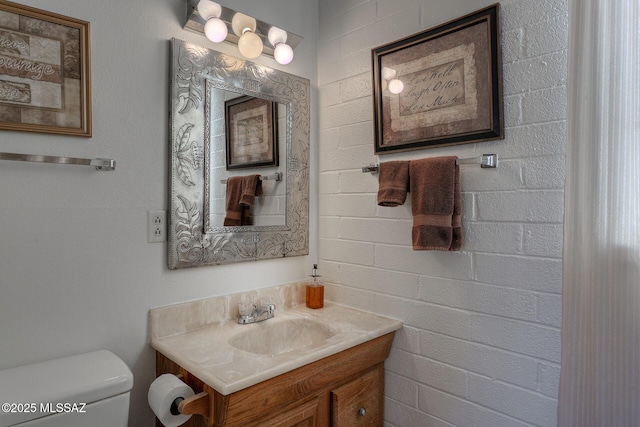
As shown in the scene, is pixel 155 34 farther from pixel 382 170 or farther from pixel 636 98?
pixel 636 98

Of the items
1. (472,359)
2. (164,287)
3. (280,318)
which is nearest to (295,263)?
(280,318)

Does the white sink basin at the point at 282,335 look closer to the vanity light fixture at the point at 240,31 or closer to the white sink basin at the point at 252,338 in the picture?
the white sink basin at the point at 252,338

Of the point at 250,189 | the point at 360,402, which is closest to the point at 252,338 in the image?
the point at 360,402

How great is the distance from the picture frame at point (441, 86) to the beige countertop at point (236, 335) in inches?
29.5

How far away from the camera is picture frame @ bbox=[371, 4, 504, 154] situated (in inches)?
51.4

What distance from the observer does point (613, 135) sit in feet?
3.28

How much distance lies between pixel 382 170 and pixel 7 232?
4.08ft

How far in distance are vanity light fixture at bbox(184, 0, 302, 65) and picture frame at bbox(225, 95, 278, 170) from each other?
20cm

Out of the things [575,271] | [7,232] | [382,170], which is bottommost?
[575,271]

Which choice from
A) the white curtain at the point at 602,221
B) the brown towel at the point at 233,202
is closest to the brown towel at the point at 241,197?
the brown towel at the point at 233,202

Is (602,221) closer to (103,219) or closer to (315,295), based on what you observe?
(315,295)

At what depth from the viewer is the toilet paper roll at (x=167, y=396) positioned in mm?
1123

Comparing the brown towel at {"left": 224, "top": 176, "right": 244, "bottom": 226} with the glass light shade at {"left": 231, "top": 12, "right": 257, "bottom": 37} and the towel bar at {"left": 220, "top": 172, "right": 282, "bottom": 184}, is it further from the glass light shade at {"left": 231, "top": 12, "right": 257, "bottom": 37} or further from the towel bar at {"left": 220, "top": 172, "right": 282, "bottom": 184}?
the glass light shade at {"left": 231, "top": 12, "right": 257, "bottom": 37}

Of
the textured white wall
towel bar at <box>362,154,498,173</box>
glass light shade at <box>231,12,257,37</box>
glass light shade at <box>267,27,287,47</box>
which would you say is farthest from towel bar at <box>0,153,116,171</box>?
towel bar at <box>362,154,498,173</box>
